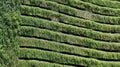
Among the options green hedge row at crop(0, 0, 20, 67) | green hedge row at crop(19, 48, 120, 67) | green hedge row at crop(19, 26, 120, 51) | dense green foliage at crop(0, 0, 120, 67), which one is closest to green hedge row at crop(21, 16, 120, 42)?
dense green foliage at crop(0, 0, 120, 67)

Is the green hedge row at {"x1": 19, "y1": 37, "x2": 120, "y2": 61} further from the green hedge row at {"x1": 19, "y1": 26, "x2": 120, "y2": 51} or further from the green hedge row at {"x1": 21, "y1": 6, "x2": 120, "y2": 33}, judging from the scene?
the green hedge row at {"x1": 21, "y1": 6, "x2": 120, "y2": 33}

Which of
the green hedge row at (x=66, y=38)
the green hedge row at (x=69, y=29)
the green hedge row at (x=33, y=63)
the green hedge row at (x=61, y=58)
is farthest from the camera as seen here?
the green hedge row at (x=69, y=29)

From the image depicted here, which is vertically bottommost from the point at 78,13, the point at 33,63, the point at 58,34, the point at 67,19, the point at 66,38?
the point at 33,63

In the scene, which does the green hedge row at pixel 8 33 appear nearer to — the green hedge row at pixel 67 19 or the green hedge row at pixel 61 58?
the green hedge row at pixel 61 58

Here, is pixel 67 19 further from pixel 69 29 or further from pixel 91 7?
pixel 91 7

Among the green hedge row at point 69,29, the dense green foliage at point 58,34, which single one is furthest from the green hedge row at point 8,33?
the green hedge row at point 69,29

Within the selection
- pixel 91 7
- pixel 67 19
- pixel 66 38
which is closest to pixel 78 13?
pixel 67 19

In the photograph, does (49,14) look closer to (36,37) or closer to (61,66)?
(36,37)
